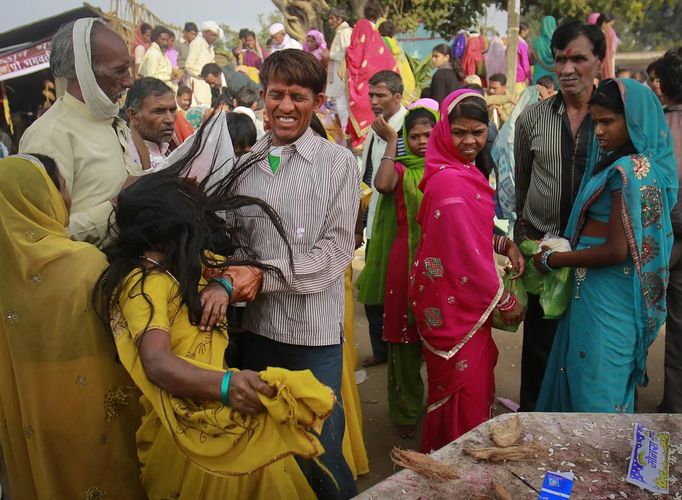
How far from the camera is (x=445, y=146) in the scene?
2.76 m

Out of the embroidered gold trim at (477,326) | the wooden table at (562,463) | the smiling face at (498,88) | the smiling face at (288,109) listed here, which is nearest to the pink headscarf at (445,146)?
the embroidered gold trim at (477,326)

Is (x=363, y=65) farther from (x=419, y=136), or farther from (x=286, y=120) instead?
(x=286, y=120)

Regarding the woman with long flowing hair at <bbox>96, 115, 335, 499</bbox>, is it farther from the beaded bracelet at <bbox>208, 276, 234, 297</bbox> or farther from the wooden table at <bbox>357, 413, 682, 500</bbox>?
the wooden table at <bbox>357, 413, 682, 500</bbox>

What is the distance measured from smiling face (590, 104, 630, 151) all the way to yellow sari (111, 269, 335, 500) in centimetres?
187

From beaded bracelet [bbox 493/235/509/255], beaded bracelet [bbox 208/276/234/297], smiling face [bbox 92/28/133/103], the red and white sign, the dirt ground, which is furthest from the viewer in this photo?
the red and white sign

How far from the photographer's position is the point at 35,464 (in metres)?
1.92

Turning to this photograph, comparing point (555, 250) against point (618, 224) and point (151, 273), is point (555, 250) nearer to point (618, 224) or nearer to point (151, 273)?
point (618, 224)

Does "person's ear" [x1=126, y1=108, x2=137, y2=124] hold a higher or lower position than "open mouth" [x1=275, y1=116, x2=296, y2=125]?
higher

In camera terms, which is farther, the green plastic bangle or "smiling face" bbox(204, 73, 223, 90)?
"smiling face" bbox(204, 73, 223, 90)

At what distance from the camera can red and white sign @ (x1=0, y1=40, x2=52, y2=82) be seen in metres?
8.31

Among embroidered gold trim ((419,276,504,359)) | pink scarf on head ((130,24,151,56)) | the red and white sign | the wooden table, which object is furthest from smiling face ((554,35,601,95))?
pink scarf on head ((130,24,151,56))

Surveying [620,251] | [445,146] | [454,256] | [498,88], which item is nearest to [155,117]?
[445,146]

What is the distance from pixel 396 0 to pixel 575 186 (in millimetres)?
14233

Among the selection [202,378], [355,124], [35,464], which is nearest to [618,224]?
[202,378]
